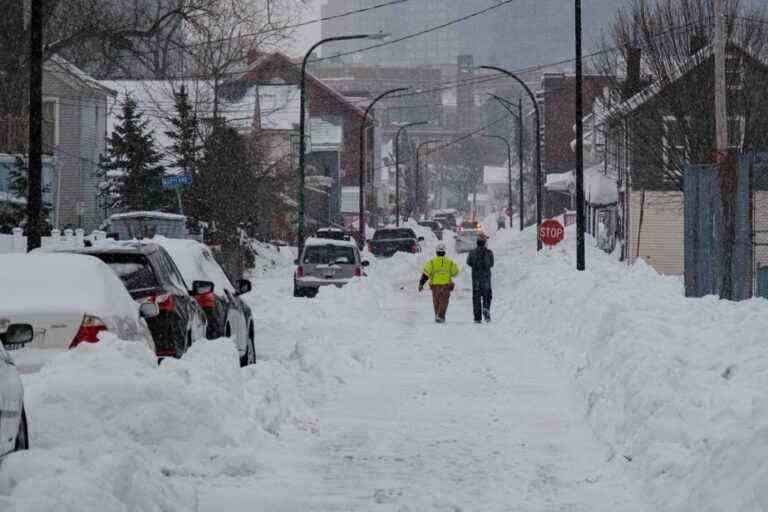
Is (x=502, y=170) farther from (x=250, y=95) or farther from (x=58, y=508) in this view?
(x=58, y=508)

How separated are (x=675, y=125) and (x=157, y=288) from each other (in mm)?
28699

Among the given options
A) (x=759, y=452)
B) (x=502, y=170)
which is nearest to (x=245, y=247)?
(x=759, y=452)

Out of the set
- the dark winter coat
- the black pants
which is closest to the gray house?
the dark winter coat

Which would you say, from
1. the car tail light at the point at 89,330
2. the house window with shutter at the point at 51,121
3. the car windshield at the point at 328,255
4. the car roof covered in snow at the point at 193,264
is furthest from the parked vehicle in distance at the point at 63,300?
the house window with shutter at the point at 51,121

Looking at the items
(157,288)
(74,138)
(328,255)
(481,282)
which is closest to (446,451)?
(157,288)

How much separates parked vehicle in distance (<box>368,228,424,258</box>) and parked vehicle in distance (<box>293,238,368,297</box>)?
73.6 ft

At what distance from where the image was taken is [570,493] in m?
9.31

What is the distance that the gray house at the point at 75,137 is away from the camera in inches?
2142

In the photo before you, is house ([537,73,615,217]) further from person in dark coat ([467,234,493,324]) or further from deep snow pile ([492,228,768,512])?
deep snow pile ([492,228,768,512])

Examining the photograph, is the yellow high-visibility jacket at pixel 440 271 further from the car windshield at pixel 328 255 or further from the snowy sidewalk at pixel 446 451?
the snowy sidewalk at pixel 446 451

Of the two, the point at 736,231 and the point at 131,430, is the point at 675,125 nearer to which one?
the point at 736,231

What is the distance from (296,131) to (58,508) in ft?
238

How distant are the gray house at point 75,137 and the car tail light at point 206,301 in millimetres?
37226

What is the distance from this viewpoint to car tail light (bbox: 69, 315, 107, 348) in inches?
424
